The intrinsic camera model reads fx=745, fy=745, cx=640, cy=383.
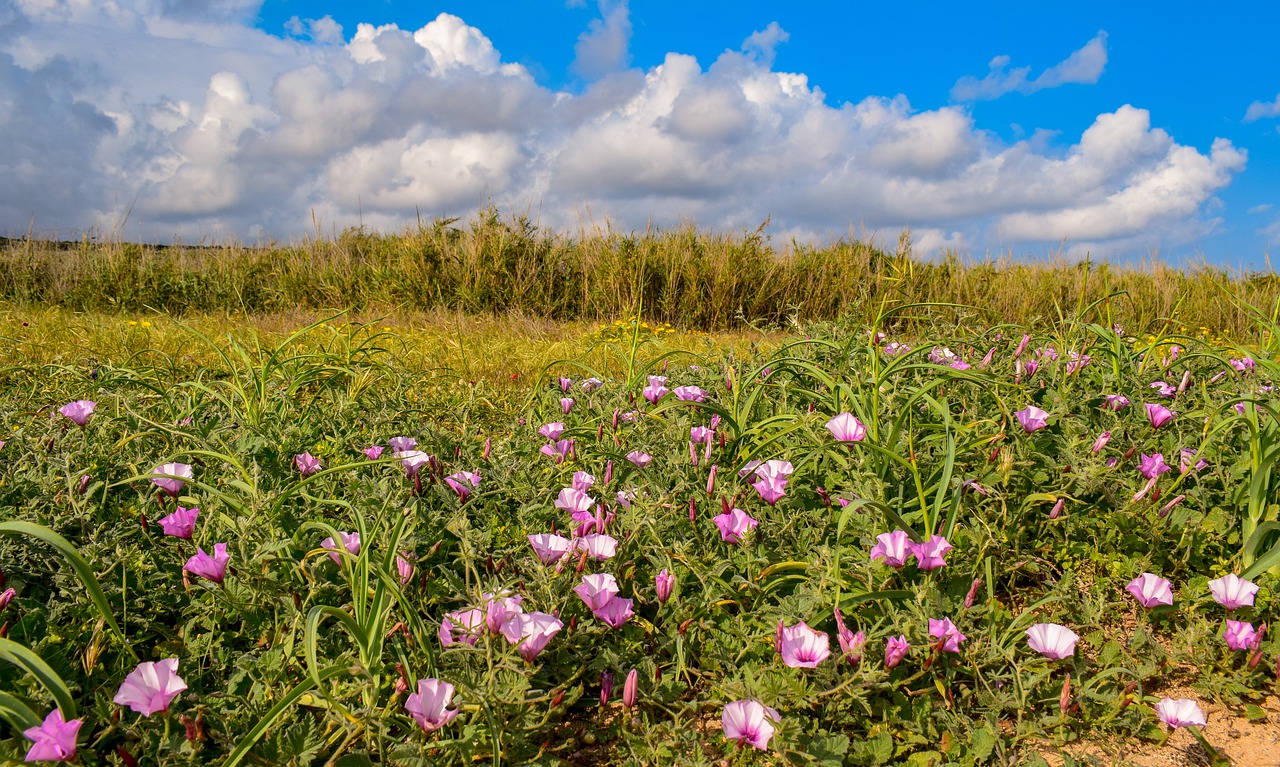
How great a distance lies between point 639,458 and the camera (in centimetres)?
212

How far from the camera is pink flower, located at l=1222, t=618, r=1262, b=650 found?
1675 millimetres

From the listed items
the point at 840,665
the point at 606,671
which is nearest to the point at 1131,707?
the point at 840,665

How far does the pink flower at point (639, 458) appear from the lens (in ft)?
6.95

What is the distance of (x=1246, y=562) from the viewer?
1.92m

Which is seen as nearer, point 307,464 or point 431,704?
point 431,704

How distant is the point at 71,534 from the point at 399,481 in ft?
2.68

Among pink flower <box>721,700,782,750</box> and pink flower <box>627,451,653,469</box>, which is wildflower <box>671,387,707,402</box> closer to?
pink flower <box>627,451,653,469</box>

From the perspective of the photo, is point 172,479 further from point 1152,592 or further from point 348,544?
point 1152,592

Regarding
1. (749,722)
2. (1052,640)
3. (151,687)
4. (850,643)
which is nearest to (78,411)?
(151,687)

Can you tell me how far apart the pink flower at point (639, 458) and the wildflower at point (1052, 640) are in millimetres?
1026

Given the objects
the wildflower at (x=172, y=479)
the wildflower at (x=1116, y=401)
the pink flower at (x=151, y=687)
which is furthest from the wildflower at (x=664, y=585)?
the wildflower at (x=1116, y=401)

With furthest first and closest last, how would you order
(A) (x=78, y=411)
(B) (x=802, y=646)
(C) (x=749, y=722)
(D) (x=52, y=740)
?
(A) (x=78, y=411), (B) (x=802, y=646), (C) (x=749, y=722), (D) (x=52, y=740)

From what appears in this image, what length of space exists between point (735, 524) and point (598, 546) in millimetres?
332

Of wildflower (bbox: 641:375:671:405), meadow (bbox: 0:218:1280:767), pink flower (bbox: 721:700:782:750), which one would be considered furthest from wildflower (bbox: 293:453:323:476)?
pink flower (bbox: 721:700:782:750)
